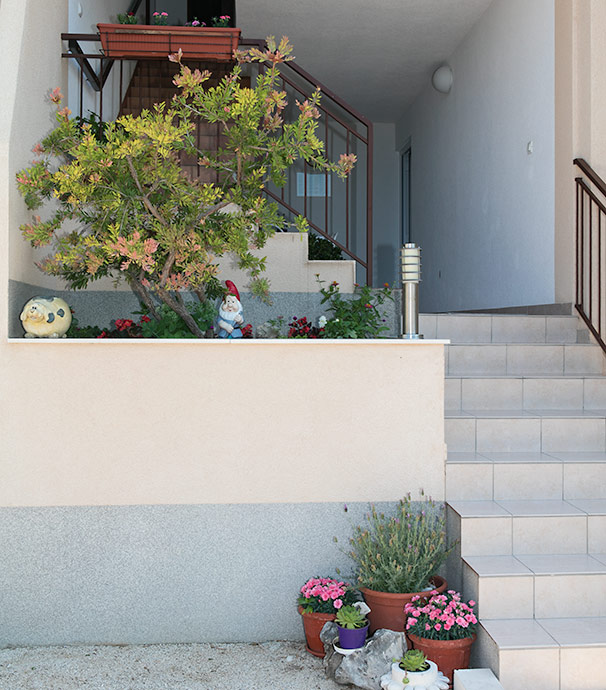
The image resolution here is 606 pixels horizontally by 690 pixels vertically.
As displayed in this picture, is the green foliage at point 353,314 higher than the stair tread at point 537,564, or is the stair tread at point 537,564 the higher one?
the green foliage at point 353,314

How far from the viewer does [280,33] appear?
7199 mm

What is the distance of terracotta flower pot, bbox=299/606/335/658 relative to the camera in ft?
9.69

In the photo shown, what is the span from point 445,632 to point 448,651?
0.07m

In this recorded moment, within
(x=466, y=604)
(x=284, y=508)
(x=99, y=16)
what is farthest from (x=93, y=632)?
(x=99, y=16)

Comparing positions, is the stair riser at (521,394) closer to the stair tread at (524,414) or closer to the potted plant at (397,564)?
the stair tread at (524,414)

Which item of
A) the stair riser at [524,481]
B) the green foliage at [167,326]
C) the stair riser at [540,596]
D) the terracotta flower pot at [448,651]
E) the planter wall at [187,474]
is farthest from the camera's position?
the green foliage at [167,326]

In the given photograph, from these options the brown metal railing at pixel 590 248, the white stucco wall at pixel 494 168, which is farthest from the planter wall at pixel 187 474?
the white stucco wall at pixel 494 168

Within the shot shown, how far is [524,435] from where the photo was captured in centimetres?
360

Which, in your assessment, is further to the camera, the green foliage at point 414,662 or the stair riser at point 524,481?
the stair riser at point 524,481

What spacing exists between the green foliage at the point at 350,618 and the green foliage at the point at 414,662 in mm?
238

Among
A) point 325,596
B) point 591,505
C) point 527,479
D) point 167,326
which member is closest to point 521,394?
point 527,479

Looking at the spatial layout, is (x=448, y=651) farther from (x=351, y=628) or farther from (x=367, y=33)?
(x=367, y=33)

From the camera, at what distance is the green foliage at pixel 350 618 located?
2.81 metres

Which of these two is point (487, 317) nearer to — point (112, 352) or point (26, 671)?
point (112, 352)
